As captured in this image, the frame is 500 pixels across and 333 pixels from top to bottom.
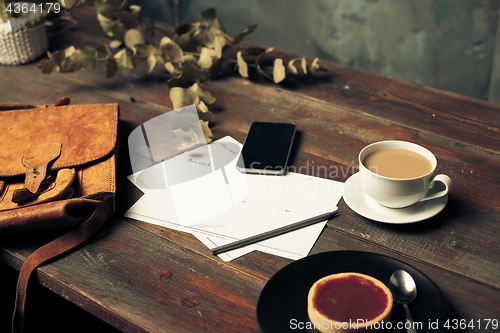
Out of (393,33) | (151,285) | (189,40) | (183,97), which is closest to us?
(151,285)

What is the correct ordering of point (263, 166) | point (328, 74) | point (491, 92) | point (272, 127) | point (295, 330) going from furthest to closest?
point (491, 92) < point (328, 74) < point (272, 127) < point (263, 166) < point (295, 330)

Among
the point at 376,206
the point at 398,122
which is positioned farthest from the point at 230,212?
the point at 398,122

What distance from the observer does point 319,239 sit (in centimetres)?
67

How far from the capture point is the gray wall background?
198cm

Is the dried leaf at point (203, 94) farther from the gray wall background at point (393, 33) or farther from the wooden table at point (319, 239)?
the gray wall background at point (393, 33)

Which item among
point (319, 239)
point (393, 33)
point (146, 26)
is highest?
point (146, 26)

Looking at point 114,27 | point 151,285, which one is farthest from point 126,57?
point 151,285

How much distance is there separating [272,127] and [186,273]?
46 centimetres

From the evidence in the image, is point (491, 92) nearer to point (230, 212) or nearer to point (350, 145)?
point (350, 145)

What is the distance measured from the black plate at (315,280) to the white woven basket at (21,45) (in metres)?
1.22

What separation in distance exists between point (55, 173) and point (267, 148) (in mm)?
442

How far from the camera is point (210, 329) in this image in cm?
54

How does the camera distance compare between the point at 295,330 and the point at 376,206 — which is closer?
the point at 295,330

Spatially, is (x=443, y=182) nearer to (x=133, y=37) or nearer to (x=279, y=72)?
(x=279, y=72)
